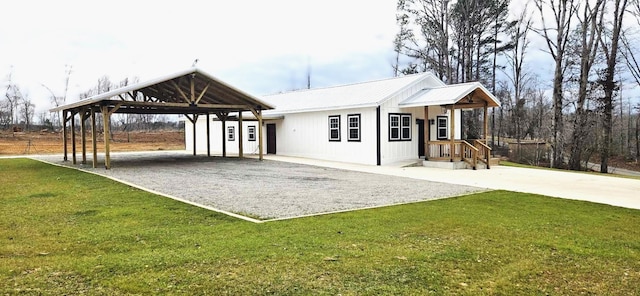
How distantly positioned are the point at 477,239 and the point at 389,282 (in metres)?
2.06

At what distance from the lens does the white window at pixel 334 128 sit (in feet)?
61.5

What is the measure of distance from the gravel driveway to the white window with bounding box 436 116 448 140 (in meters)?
6.17

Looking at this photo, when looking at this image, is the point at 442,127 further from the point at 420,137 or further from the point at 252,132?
the point at 252,132

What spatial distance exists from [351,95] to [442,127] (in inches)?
165

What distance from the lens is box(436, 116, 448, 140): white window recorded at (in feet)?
61.8

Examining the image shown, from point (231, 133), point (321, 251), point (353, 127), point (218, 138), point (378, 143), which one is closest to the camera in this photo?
point (321, 251)

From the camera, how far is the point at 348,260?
4410 millimetres

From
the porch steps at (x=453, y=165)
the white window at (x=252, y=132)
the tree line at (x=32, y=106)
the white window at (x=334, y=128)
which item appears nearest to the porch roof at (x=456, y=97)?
the porch steps at (x=453, y=165)

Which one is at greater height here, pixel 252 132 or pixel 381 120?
pixel 381 120

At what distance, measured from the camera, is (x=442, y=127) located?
1897cm

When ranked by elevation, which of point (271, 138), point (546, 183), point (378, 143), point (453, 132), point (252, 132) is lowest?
point (546, 183)

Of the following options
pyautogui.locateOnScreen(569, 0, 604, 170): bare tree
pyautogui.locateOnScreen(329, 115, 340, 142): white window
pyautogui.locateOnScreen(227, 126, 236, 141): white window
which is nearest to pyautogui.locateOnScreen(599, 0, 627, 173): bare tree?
pyautogui.locateOnScreen(569, 0, 604, 170): bare tree

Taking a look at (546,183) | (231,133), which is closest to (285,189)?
(546,183)

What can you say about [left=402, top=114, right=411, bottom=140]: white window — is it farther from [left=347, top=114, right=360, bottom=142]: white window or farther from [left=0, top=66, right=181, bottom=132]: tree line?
[left=0, top=66, right=181, bottom=132]: tree line
